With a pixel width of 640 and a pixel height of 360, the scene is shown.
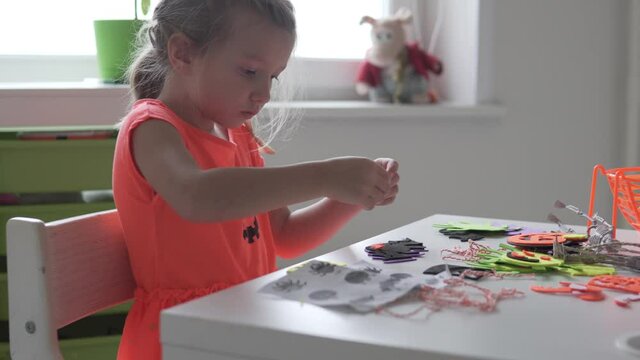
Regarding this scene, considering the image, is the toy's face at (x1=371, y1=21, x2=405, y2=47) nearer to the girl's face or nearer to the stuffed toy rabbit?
the stuffed toy rabbit

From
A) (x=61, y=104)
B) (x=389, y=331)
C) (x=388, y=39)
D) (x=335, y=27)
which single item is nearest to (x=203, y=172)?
(x=389, y=331)

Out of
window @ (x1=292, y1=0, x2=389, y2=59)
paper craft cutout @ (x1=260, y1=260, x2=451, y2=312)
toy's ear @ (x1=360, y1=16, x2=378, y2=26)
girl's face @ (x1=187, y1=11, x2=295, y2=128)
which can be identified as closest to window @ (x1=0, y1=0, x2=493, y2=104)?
window @ (x1=292, y1=0, x2=389, y2=59)

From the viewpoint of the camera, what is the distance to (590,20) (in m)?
2.09

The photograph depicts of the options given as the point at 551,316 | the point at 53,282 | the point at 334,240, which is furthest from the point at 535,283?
the point at 334,240

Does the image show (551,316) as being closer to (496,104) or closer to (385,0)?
(496,104)

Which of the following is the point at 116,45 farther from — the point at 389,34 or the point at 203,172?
the point at 203,172

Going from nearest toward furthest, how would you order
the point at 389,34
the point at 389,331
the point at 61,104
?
the point at 389,331, the point at 61,104, the point at 389,34

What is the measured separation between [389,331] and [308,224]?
525 millimetres

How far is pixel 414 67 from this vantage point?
1977mm

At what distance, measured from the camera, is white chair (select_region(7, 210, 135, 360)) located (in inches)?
31.9

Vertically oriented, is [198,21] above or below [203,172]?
above

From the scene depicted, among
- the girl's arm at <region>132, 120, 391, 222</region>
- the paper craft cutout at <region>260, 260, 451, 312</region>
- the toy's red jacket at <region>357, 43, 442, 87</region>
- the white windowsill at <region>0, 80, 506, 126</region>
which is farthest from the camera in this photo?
the toy's red jacket at <region>357, 43, 442, 87</region>

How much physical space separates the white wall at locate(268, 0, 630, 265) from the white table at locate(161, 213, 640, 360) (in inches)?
48.5

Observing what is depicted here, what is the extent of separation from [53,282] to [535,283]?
453mm
